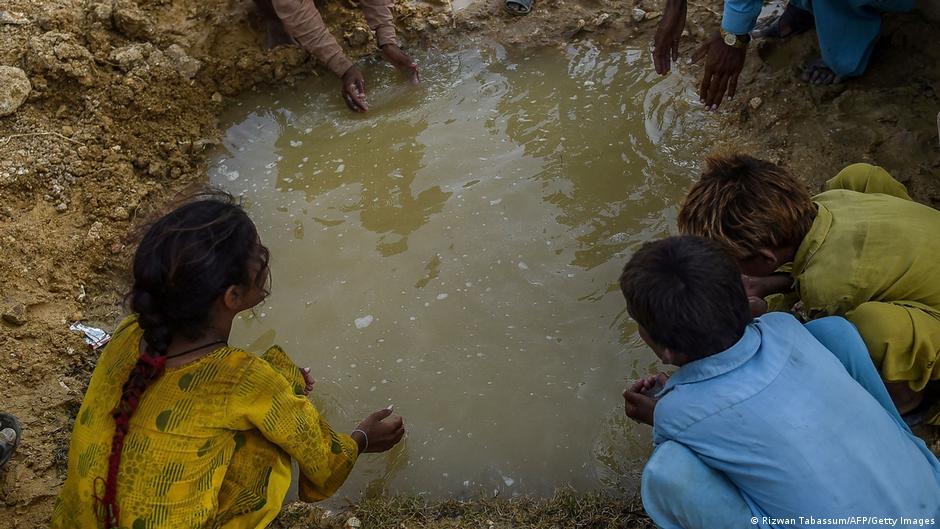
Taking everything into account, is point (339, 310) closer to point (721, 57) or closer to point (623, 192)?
point (623, 192)

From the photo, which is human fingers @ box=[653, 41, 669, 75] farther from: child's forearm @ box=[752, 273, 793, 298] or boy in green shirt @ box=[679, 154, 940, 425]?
child's forearm @ box=[752, 273, 793, 298]

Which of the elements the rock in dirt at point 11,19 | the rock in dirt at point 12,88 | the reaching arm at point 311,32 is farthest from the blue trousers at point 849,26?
the rock in dirt at point 11,19

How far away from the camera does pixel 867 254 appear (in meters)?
1.95

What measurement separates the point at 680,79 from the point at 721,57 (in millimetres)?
821

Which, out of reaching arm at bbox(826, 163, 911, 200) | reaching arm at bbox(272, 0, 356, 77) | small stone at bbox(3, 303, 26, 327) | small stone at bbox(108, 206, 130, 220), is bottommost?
small stone at bbox(3, 303, 26, 327)

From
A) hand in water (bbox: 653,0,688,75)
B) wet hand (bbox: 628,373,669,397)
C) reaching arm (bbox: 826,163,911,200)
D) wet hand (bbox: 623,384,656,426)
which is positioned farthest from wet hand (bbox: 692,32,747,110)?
wet hand (bbox: 623,384,656,426)

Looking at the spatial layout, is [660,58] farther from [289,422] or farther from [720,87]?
[289,422]

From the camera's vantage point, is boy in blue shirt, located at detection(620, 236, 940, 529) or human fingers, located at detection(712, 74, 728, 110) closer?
boy in blue shirt, located at detection(620, 236, 940, 529)

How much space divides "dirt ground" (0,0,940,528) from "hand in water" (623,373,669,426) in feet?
0.98

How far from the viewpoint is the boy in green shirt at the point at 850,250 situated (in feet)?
6.13

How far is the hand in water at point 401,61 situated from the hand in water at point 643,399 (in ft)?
→ 8.39

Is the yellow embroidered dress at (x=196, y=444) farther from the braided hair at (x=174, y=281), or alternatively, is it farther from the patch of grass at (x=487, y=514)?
the patch of grass at (x=487, y=514)

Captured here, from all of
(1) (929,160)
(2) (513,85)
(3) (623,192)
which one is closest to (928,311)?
(1) (929,160)

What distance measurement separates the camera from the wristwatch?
286 cm
